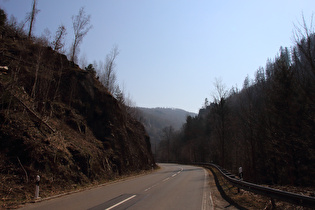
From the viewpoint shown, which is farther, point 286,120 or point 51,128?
point 286,120

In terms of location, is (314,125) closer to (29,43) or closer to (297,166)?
(297,166)

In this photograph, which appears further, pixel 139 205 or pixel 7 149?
pixel 7 149

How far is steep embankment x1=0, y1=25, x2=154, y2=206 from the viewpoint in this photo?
11.2 m

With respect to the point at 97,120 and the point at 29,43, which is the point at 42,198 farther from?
the point at 29,43

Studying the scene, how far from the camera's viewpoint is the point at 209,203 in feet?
28.9

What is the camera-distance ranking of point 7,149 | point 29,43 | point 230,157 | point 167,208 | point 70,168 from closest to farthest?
1. point 167,208
2. point 7,149
3. point 70,168
4. point 29,43
5. point 230,157

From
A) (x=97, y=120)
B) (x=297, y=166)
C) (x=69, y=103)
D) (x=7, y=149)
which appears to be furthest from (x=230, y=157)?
(x=7, y=149)

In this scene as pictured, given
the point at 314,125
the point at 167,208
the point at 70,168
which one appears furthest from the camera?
the point at 70,168

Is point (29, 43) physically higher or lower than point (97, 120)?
higher

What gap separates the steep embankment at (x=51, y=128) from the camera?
1121 centimetres

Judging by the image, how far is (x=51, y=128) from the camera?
15164 millimetres

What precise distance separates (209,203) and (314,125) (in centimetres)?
852

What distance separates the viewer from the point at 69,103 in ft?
70.5

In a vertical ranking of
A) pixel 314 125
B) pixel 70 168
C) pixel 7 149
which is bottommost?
pixel 70 168
